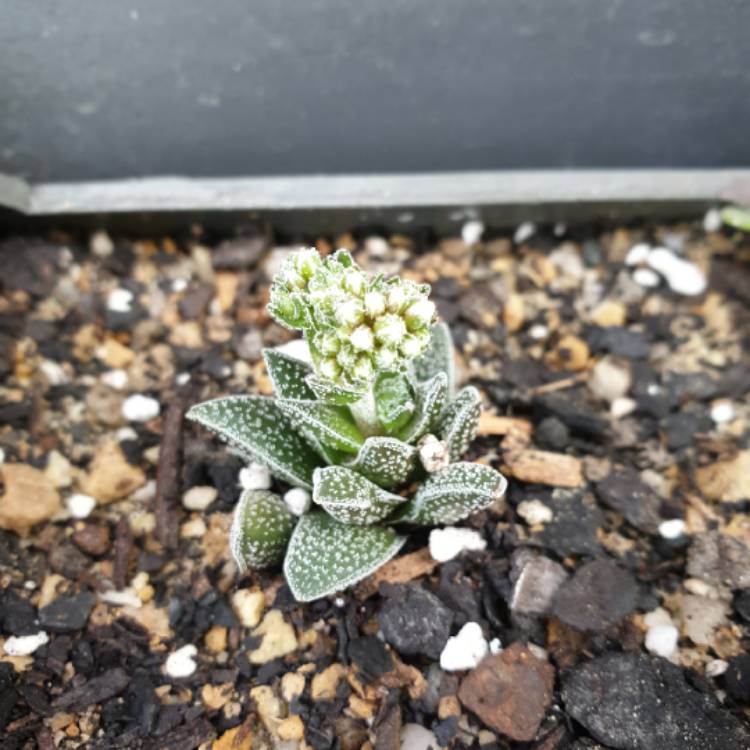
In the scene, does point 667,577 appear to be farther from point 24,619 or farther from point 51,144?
point 51,144

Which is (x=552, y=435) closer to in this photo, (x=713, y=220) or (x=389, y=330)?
(x=389, y=330)

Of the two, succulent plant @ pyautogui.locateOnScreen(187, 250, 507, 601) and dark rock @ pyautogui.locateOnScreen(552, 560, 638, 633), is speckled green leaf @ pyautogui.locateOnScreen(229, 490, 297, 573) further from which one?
dark rock @ pyautogui.locateOnScreen(552, 560, 638, 633)

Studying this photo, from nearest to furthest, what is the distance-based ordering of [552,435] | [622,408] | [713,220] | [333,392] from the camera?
[333,392], [552,435], [622,408], [713,220]

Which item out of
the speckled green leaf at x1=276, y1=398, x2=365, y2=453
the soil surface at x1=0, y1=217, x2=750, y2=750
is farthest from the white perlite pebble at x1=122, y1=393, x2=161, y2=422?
the speckled green leaf at x1=276, y1=398, x2=365, y2=453

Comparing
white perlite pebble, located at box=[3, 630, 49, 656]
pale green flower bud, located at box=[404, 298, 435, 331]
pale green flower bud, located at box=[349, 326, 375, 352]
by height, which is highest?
pale green flower bud, located at box=[404, 298, 435, 331]

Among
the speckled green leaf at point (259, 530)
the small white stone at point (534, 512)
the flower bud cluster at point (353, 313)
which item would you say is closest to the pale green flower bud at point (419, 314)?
the flower bud cluster at point (353, 313)

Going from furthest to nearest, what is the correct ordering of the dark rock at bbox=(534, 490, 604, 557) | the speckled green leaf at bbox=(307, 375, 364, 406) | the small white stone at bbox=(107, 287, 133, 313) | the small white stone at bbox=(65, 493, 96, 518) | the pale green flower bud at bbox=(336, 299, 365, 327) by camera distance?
the small white stone at bbox=(107, 287, 133, 313) → the small white stone at bbox=(65, 493, 96, 518) → the dark rock at bbox=(534, 490, 604, 557) → the speckled green leaf at bbox=(307, 375, 364, 406) → the pale green flower bud at bbox=(336, 299, 365, 327)

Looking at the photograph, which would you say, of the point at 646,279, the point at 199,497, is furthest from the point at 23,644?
the point at 646,279
